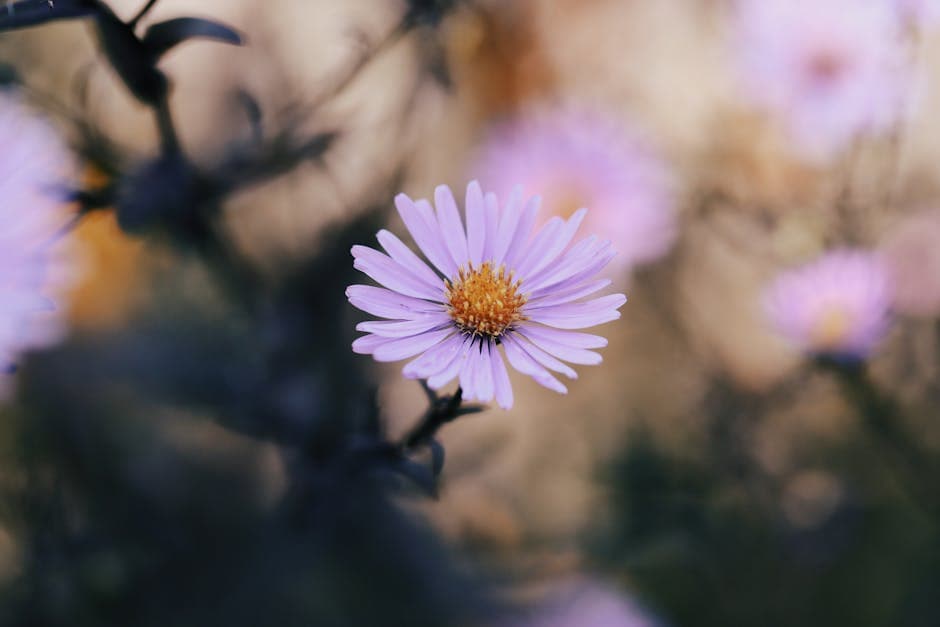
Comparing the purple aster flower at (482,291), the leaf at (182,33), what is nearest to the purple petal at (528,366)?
the purple aster flower at (482,291)

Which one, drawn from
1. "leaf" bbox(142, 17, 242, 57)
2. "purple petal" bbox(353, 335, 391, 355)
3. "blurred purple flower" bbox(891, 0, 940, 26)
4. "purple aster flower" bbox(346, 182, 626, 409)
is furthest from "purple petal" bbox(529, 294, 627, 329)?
"blurred purple flower" bbox(891, 0, 940, 26)

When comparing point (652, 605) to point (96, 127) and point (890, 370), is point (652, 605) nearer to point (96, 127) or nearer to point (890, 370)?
point (890, 370)

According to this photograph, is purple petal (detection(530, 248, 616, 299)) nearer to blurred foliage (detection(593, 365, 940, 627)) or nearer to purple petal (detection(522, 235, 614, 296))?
purple petal (detection(522, 235, 614, 296))

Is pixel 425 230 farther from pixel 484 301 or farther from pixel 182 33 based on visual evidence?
pixel 182 33

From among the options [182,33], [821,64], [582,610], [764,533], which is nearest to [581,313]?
[182,33]

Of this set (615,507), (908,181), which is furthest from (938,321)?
(615,507)

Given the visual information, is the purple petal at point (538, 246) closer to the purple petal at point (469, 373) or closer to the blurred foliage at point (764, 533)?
the purple petal at point (469, 373)
